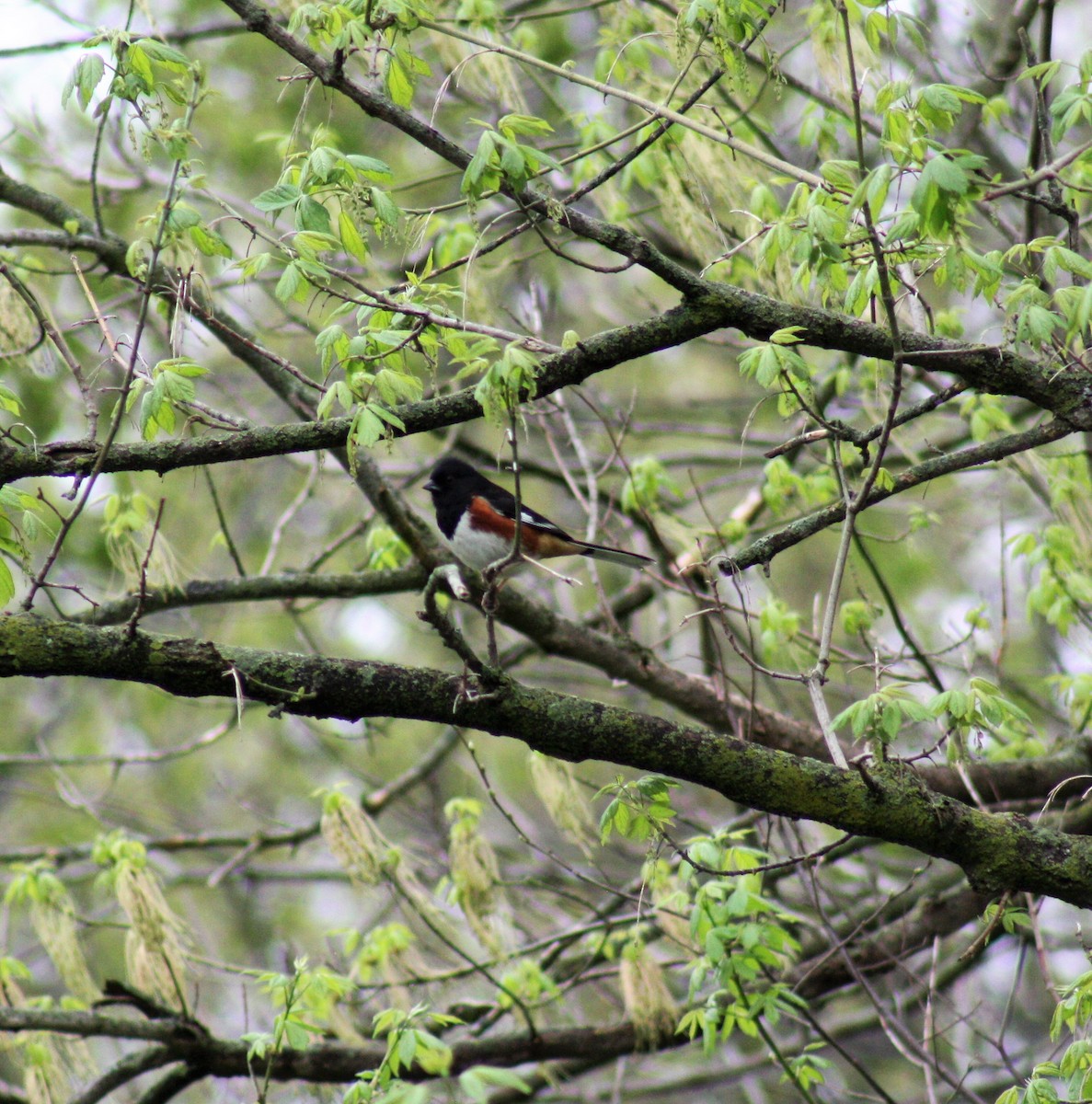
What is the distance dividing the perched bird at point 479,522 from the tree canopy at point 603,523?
204mm

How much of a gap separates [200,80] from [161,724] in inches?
312

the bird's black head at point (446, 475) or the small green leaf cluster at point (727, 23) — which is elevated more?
the bird's black head at point (446, 475)

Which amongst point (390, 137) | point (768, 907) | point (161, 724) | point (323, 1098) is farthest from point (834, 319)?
point (161, 724)

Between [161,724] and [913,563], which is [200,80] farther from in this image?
[161,724]

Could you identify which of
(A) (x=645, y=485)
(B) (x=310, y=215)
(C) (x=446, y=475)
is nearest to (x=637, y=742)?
(B) (x=310, y=215)

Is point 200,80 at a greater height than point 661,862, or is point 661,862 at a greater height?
point 200,80

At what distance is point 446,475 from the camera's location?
19.5 feet

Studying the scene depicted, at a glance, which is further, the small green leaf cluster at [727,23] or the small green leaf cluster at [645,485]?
the small green leaf cluster at [645,485]

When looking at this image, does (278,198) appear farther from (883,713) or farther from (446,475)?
(446,475)

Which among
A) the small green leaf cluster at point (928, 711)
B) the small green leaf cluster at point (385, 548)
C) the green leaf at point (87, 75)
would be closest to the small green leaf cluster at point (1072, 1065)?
the small green leaf cluster at point (928, 711)

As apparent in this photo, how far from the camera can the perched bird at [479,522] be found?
573cm

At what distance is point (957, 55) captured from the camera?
580 cm

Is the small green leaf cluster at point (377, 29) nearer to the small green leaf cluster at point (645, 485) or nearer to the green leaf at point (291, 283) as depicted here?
the green leaf at point (291, 283)

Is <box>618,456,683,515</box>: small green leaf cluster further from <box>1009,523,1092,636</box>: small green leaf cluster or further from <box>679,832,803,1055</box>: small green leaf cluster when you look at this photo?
<box>679,832,803,1055</box>: small green leaf cluster
